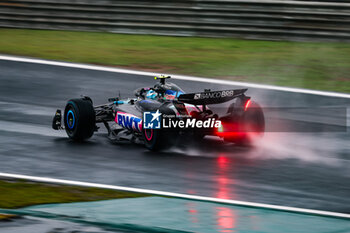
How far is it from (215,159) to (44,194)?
2.99 metres

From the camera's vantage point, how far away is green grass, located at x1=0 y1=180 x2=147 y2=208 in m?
7.88

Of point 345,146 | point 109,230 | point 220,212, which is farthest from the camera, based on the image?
point 345,146

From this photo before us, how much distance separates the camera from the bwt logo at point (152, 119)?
33.1ft

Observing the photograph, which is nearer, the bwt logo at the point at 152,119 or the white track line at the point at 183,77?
the bwt logo at the point at 152,119

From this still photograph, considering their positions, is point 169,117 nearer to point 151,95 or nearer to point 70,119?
point 151,95

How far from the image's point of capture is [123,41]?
21.3 meters

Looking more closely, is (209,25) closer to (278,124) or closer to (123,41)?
(123,41)

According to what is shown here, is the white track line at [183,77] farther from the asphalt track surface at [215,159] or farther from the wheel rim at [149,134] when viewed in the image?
the wheel rim at [149,134]

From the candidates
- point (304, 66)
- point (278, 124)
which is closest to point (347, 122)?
point (278, 124)

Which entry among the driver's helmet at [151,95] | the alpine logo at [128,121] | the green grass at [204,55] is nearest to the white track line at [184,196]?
the alpine logo at [128,121]

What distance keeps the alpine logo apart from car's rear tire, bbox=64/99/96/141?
0.42 metres

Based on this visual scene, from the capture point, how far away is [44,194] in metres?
8.24

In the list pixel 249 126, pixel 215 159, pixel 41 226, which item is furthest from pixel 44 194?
pixel 249 126

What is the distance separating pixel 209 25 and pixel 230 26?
722mm
